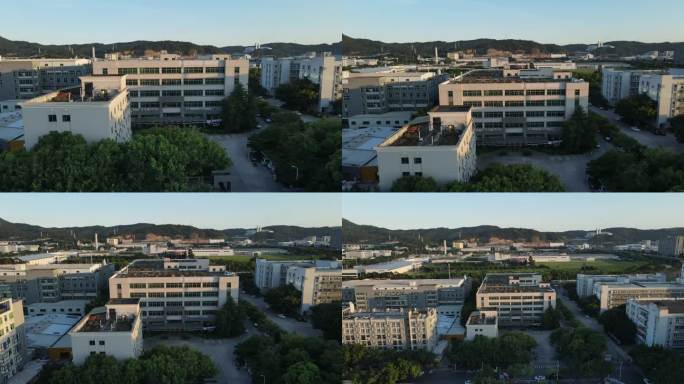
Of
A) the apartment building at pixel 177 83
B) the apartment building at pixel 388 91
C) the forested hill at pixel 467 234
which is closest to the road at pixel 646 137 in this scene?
the forested hill at pixel 467 234

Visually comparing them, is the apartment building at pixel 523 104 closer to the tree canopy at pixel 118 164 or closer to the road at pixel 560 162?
the road at pixel 560 162

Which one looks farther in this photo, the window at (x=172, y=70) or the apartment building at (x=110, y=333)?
the apartment building at (x=110, y=333)

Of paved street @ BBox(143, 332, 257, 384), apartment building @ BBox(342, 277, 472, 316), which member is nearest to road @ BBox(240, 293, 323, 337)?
paved street @ BBox(143, 332, 257, 384)

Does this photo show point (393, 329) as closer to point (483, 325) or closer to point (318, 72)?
point (483, 325)

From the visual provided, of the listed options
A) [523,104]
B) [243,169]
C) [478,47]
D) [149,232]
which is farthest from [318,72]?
[149,232]

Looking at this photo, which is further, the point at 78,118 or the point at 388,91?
the point at 388,91

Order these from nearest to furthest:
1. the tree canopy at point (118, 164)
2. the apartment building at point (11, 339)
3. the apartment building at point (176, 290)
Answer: the tree canopy at point (118, 164) → the apartment building at point (11, 339) → the apartment building at point (176, 290)

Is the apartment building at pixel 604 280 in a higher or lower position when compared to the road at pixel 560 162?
lower
